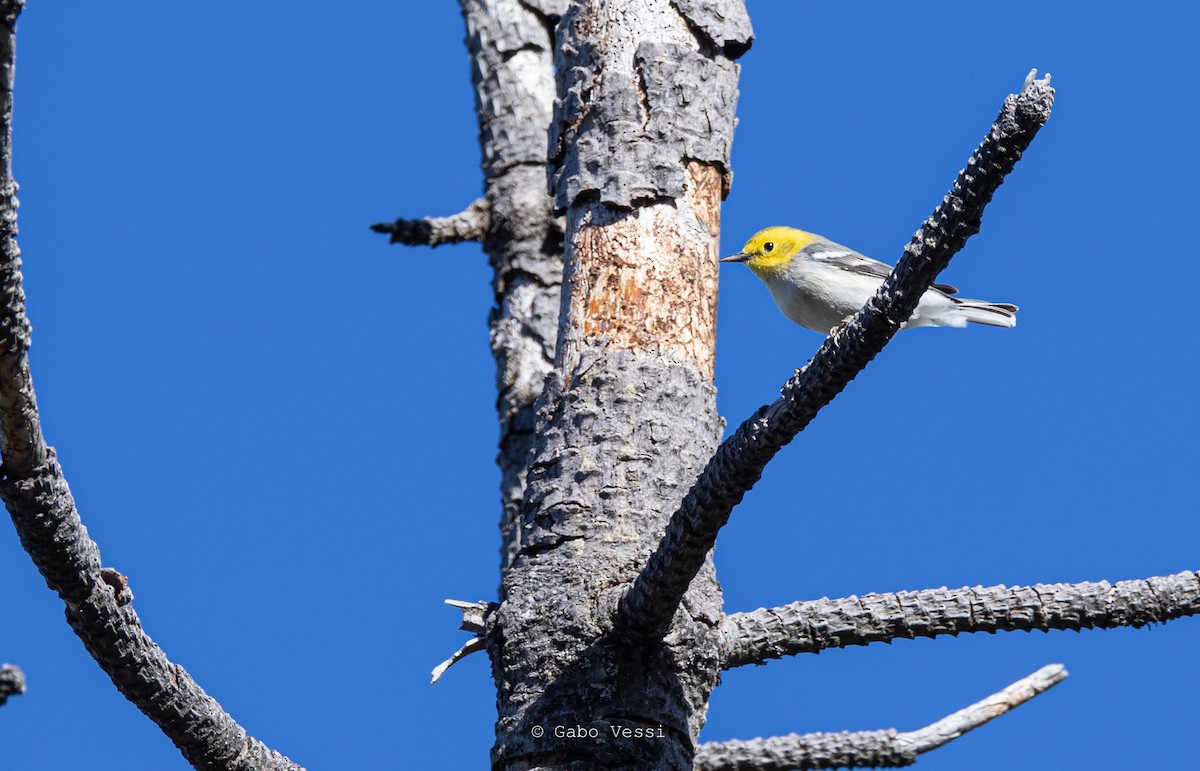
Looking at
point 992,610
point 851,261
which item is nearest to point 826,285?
point 851,261

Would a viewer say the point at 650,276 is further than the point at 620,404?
Yes

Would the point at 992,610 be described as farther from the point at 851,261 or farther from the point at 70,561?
the point at 851,261

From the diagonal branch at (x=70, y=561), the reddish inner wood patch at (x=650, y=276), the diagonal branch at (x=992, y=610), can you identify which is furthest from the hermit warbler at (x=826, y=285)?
the diagonal branch at (x=70, y=561)

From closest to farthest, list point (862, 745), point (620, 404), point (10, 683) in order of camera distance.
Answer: point (10, 683)
point (620, 404)
point (862, 745)

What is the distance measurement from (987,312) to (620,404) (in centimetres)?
340

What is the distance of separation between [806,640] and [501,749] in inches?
32.9

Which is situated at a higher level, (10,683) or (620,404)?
(620,404)

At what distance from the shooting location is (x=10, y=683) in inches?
83.7

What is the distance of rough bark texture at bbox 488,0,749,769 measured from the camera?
3162 millimetres

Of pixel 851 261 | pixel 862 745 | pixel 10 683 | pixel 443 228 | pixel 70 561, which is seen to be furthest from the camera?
pixel 851 261

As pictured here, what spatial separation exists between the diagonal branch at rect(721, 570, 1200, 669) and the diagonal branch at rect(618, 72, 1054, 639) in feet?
1.62

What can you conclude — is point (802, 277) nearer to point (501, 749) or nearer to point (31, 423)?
point (501, 749)

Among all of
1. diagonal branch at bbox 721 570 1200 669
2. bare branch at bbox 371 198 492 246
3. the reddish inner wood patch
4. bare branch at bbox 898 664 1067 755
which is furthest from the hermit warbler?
diagonal branch at bbox 721 570 1200 669

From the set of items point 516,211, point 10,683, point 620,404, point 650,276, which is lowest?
point 10,683
